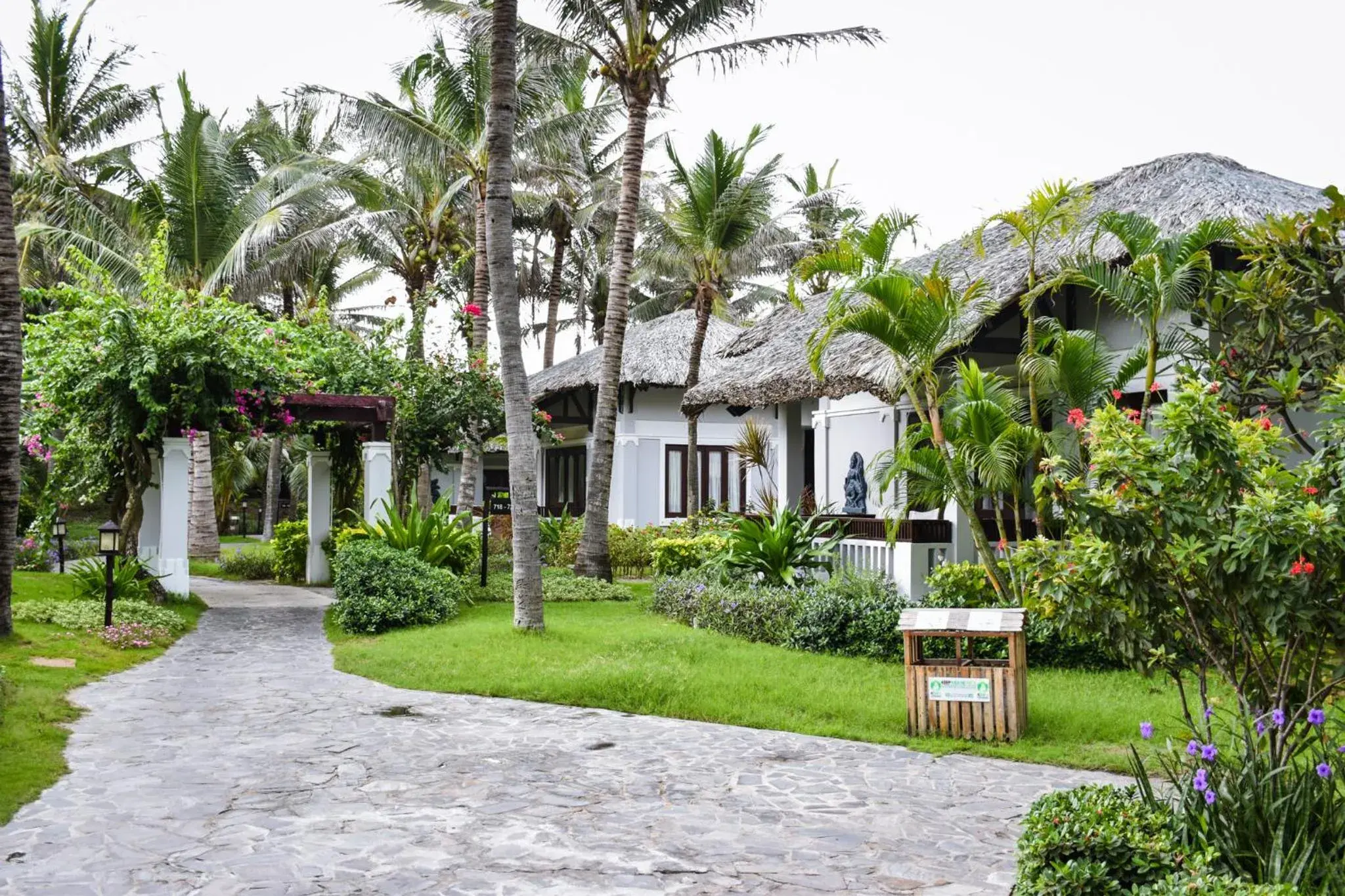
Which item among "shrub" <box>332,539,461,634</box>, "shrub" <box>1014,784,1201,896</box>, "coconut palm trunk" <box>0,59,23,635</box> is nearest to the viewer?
"shrub" <box>1014,784,1201,896</box>

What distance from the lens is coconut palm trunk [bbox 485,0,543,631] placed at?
Answer: 38.5ft

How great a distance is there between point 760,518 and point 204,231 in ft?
37.7

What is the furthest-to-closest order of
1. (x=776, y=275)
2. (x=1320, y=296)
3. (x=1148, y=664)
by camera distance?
(x=776, y=275) → (x=1320, y=296) → (x=1148, y=664)

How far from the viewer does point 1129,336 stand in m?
12.1

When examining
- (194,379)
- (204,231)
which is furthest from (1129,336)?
(204,231)

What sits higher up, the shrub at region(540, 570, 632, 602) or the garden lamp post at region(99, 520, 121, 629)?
the garden lamp post at region(99, 520, 121, 629)

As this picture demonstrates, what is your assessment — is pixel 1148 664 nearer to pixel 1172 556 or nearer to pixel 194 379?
pixel 1172 556

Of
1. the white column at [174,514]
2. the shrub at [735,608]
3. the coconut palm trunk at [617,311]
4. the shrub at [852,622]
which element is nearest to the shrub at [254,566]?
the white column at [174,514]

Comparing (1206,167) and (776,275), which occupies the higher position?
(776,275)

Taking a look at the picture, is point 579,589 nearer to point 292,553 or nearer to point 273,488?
point 292,553

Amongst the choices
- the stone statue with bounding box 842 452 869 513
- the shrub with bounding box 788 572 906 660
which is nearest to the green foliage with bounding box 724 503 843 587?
the stone statue with bounding box 842 452 869 513

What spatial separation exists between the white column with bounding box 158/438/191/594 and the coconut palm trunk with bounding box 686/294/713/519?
8554 millimetres

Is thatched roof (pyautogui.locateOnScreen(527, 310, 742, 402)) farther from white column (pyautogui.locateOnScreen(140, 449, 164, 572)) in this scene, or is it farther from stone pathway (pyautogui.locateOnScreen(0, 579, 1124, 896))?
stone pathway (pyautogui.locateOnScreen(0, 579, 1124, 896))

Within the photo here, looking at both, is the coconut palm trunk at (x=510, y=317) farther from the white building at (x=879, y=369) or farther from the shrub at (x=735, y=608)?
the white building at (x=879, y=369)
